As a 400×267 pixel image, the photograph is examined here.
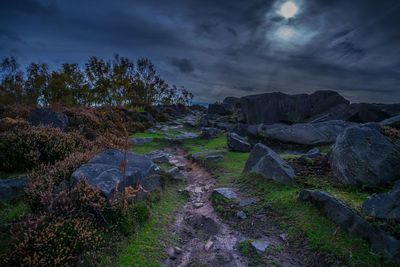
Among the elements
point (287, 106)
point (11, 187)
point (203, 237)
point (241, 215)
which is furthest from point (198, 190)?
point (287, 106)

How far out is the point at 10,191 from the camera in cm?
471

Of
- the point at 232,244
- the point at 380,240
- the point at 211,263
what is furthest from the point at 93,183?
the point at 380,240

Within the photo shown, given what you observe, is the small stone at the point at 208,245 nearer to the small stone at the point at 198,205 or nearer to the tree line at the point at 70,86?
the small stone at the point at 198,205

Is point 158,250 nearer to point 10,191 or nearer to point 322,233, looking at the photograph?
point 322,233

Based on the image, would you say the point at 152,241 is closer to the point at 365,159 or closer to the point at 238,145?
the point at 365,159

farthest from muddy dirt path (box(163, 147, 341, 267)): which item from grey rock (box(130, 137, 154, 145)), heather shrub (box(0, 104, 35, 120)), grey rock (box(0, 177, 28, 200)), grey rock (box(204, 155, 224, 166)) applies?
heather shrub (box(0, 104, 35, 120))

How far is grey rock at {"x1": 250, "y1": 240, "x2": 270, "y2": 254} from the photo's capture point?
3738 millimetres

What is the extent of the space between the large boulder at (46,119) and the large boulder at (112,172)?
4955 millimetres

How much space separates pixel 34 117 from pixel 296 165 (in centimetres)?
1273

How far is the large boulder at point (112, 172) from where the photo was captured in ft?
14.5

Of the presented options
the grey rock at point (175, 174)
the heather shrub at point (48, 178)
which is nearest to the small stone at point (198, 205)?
the grey rock at point (175, 174)

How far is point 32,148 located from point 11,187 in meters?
1.56

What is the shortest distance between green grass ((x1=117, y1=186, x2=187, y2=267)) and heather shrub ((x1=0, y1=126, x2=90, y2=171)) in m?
4.06

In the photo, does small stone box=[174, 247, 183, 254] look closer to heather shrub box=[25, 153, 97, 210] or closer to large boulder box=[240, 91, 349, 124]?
heather shrub box=[25, 153, 97, 210]
